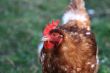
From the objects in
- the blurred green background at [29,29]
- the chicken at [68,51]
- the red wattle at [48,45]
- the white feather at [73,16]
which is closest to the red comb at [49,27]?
the chicken at [68,51]

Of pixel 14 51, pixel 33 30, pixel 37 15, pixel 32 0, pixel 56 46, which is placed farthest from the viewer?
pixel 32 0

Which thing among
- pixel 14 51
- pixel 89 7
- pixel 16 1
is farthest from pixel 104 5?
pixel 14 51

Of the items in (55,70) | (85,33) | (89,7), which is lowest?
(55,70)

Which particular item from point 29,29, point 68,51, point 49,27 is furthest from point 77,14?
point 29,29

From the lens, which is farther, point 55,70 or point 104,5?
point 104,5

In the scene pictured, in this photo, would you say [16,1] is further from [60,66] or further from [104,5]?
[60,66]

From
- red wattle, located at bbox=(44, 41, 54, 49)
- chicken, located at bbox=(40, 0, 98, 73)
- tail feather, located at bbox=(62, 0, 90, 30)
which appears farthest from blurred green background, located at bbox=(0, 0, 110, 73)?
red wattle, located at bbox=(44, 41, 54, 49)
